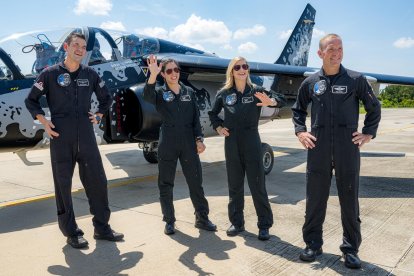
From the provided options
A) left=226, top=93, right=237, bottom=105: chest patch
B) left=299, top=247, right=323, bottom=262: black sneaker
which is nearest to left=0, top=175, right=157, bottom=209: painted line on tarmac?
left=226, top=93, right=237, bottom=105: chest patch

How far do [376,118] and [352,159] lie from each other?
0.48m

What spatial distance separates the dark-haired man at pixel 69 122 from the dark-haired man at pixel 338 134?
2.24m

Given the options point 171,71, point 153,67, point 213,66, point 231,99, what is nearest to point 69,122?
point 153,67

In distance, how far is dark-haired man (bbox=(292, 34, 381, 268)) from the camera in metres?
3.41

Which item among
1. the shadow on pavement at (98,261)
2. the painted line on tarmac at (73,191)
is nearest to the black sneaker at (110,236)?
the shadow on pavement at (98,261)

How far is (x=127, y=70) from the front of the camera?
21.8ft

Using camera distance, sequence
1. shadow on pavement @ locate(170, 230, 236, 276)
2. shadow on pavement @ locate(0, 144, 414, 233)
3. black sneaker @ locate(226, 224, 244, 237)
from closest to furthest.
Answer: shadow on pavement @ locate(170, 230, 236, 276) → black sneaker @ locate(226, 224, 244, 237) → shadow on pavement @ locate(0, 144, 414, 233)

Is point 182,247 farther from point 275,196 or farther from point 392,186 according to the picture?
point 392,186

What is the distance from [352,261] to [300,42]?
33.0ft

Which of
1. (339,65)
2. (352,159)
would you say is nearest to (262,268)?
(352,159)

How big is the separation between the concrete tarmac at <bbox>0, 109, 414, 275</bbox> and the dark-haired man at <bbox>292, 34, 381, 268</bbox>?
17.0 inches

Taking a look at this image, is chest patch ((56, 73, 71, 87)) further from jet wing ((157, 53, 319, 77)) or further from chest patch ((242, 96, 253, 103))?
jet wing ((157, 53, 319, 77))

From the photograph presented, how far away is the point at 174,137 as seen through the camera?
430 centimetres

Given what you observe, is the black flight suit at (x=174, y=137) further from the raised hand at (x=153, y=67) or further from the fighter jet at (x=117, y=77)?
the fighter jet at (x=117, y=77)
